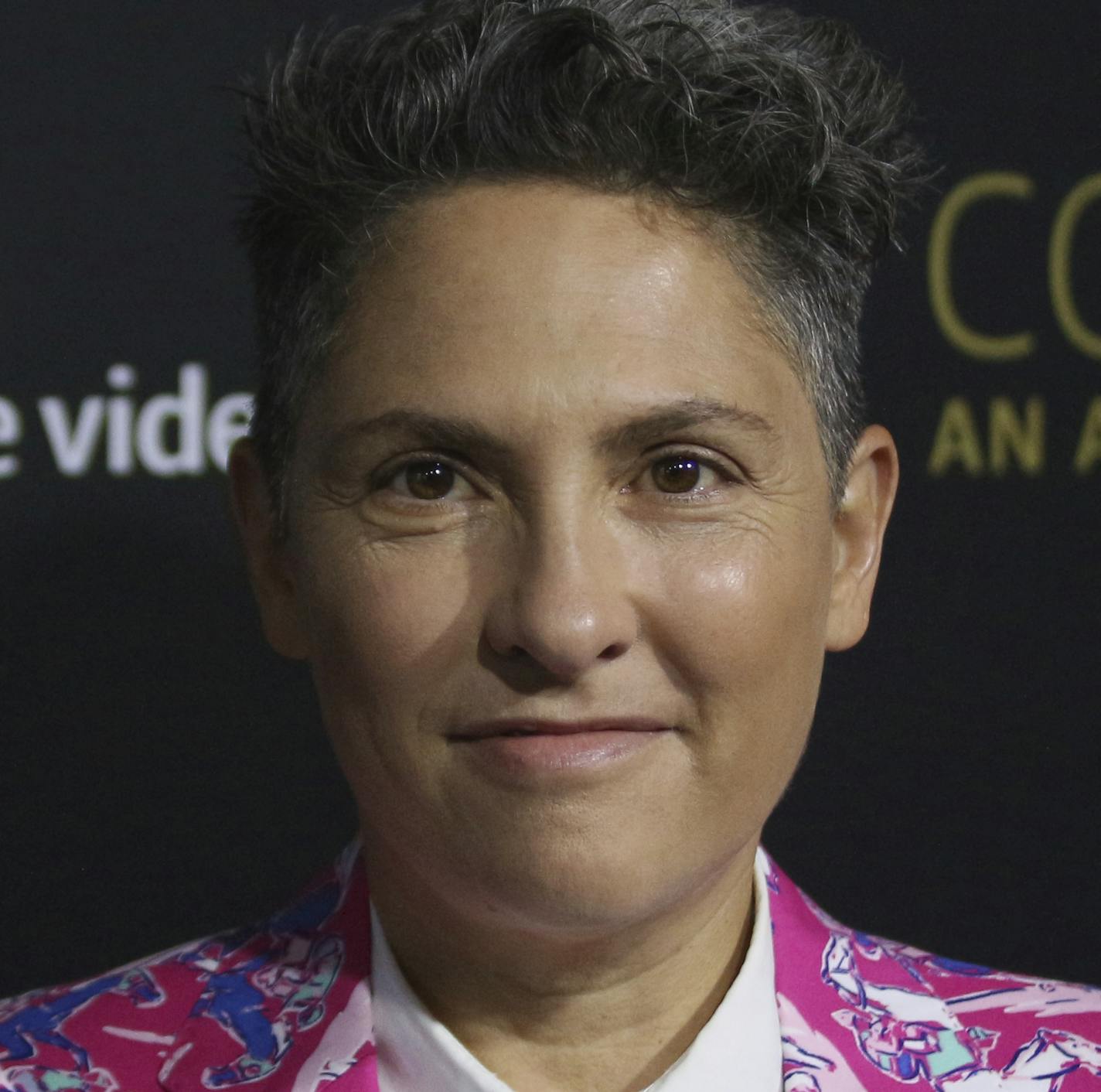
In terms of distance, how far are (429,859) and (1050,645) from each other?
925 millimetres

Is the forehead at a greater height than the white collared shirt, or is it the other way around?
the forehead

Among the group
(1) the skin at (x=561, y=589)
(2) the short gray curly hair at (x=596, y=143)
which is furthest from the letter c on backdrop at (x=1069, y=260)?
(1) the skin at (x=561, y=589)

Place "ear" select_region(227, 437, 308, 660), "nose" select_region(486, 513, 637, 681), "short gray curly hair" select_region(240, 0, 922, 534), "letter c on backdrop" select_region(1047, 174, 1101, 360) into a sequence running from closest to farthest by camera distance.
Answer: "nose" select_region(486, 513, 637, 681)
"short gray curly hair" select_region(240, 0, 922, 534)
"ear" select_region(227, 437, 308, 660)
"letter c on backdrop" select_region(1047, 174, 1101, 360)

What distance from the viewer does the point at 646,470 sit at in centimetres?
114

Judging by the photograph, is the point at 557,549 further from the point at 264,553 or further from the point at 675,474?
the point at 264,553

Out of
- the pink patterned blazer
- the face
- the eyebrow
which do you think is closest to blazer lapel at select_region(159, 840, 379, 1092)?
the pink patterned blazer

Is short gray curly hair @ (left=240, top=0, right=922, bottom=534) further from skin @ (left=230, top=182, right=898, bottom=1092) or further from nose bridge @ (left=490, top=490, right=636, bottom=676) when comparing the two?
nose bridge @ (left=490, top=490, right=636, bottom=676)

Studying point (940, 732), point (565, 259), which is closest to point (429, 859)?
point (565, 259)

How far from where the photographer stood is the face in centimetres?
110

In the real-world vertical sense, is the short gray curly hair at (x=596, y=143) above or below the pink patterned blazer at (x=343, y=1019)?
above

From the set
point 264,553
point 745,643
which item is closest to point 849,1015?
point 745,643

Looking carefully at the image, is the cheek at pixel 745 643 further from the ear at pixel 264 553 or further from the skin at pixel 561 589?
the ear at pixel 264 553

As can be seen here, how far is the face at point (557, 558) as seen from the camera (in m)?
1.10

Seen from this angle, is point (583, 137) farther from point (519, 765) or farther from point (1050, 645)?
point (1050, 645)
